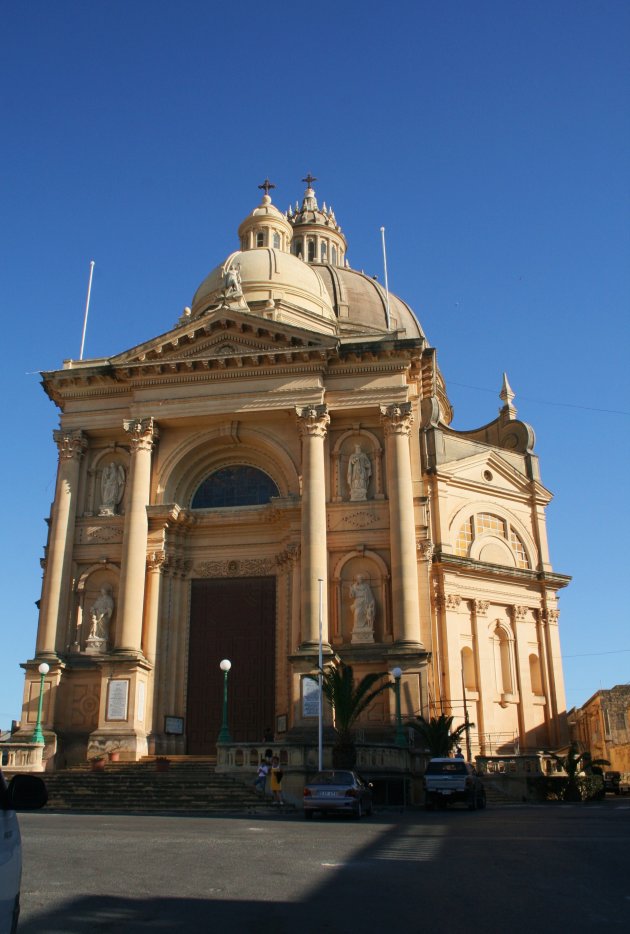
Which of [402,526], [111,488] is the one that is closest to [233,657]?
[402,526]

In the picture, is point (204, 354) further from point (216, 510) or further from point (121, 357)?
point (216, 510)

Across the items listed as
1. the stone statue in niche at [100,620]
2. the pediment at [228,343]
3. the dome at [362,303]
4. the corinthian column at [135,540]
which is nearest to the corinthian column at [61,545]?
the stone statue in niche at [100,620]

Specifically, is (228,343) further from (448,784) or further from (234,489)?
(448,784)

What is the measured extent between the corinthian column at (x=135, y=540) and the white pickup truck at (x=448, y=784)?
34.9 feet

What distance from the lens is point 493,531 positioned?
39.2m

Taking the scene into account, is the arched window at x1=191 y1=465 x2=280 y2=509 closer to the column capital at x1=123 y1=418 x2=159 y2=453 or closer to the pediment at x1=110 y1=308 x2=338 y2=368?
the column capital at x1=123 y1=418 x2=159 y2=453

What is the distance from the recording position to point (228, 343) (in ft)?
104

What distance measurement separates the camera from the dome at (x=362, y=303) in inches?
1961

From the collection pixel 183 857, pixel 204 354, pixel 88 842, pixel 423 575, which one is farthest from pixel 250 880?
pixel 204 354

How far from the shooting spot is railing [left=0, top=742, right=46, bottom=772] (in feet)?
85.2

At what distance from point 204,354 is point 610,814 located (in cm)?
1941

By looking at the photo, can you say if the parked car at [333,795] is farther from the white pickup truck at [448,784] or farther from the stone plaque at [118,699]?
the stone plaque at [118,699]

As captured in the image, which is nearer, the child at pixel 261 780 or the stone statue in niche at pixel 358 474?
the child at pixel 261 780

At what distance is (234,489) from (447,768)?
13.7 metres
